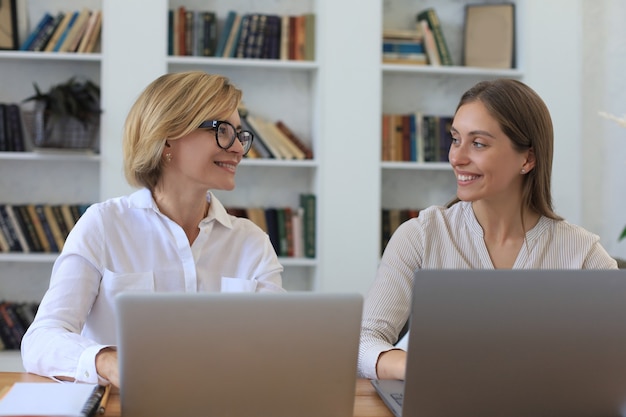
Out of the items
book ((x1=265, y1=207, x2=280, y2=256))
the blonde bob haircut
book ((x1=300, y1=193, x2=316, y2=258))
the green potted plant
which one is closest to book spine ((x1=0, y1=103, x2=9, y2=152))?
the green potted plant

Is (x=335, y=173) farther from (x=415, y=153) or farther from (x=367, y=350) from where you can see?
(x=367, y=350)

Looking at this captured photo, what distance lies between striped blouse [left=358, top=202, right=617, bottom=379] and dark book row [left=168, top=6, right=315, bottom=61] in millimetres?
2037

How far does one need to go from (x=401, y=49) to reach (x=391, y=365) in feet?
8.87

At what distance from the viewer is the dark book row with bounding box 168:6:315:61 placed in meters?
A: 3.89

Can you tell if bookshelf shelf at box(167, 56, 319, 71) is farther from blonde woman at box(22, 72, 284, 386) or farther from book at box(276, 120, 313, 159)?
blonde woman at box(22, 72, 284, 386)

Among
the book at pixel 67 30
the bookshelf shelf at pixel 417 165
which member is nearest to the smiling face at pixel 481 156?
the bookshelf shelf at pixel 417 165

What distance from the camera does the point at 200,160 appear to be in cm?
207

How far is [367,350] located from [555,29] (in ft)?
9.22

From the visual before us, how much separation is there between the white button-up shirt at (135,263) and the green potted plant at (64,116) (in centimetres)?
177

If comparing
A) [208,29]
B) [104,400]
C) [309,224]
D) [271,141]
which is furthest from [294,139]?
[104,400]

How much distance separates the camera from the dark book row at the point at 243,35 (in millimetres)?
3893

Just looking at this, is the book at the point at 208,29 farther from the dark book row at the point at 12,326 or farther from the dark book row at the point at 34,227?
the dark book row at the point at 12,326

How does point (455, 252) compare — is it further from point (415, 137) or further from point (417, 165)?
point (415, 137)

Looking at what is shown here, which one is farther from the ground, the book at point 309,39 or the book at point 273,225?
the book at point 309,39
